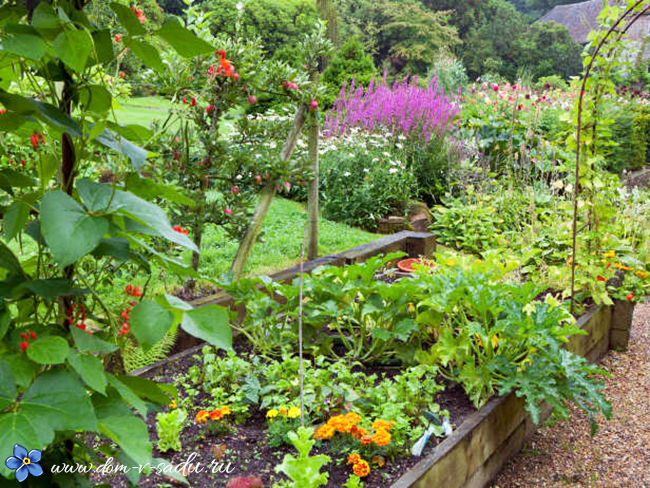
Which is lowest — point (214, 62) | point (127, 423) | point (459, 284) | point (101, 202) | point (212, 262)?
point (212, 262)

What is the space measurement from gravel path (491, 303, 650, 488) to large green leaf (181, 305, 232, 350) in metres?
1.95

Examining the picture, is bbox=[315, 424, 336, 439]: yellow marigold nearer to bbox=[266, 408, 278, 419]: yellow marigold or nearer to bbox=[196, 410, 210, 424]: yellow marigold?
bbox=[266, 408, 278, 419]: yellow marigold

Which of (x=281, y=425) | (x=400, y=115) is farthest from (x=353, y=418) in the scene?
(x=400, y=115)

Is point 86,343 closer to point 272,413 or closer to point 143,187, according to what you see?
point 143,187

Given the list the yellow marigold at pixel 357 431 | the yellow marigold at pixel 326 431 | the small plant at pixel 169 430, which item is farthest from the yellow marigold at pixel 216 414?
the yellow marigold at pixel 357 431

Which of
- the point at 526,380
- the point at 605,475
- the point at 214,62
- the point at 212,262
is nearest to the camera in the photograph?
the point at 526,380

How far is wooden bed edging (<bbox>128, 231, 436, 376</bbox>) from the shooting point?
108 inches

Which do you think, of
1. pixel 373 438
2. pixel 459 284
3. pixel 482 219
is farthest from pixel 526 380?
pixel 482 219

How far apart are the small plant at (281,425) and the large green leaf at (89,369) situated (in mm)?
1390

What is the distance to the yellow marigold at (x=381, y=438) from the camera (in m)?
1.84

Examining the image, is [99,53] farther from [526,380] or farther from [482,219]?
[482,219]

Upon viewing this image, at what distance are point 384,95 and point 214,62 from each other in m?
4.38

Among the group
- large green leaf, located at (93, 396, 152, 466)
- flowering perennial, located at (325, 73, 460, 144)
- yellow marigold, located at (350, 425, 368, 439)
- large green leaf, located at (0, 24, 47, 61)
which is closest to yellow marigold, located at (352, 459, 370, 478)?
yellow marigold, located at (350, 425, 368, 439)

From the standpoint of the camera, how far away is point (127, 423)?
728 millimetres
